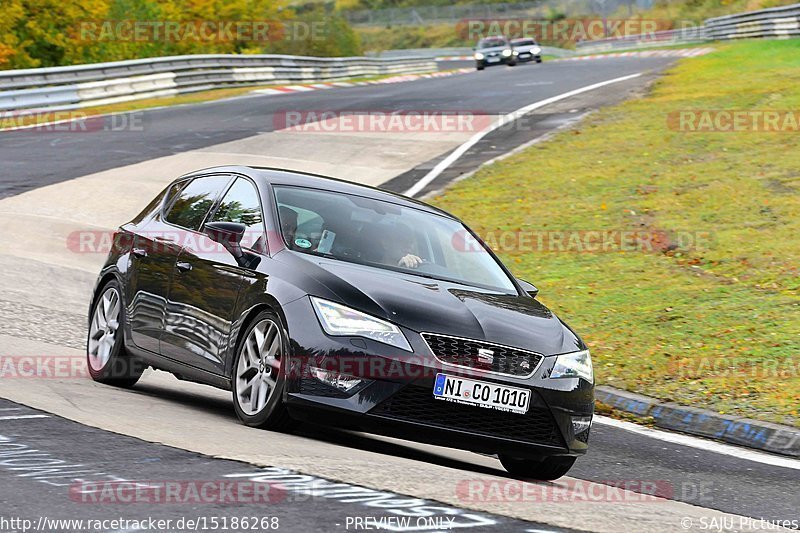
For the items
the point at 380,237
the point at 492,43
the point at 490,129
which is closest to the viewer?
the point at 380,237

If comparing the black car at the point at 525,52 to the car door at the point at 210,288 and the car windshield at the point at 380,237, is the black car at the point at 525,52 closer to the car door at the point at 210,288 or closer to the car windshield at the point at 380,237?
the car windshield at the point at 380,237

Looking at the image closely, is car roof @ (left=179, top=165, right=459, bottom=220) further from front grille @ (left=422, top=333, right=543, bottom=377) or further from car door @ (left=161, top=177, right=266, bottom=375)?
front grille @ (left=422, top=333, right=543, bottom=377)

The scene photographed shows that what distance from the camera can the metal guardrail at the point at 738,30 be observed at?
49.3 m

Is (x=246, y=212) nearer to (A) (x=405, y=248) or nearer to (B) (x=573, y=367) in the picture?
(A) (x=405, y=248)

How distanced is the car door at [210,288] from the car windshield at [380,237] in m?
0.25

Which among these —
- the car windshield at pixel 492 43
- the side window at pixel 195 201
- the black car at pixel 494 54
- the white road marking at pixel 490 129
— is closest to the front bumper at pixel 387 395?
the side window at pixel 195 201

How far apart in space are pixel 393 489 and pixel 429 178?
48.8 ft

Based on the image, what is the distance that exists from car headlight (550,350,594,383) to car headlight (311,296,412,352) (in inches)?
38.7

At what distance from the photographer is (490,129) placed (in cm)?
2616

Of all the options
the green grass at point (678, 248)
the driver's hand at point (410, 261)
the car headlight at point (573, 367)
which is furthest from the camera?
the green grass at point (678, 248)

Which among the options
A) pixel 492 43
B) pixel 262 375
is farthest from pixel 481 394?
pixel 492 43

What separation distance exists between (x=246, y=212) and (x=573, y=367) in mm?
2353

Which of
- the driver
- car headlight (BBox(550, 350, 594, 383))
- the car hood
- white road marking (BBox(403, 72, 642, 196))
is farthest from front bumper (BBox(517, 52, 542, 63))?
car headlight (BBox(550, 350, 594, 383))

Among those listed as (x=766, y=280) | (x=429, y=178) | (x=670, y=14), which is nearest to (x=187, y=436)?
(x=766, y=280)
